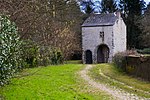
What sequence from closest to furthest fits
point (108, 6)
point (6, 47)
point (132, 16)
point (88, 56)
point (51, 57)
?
point (6, 47), point (51, 57), point (88, 56), point (132, 16), point (108, 6)

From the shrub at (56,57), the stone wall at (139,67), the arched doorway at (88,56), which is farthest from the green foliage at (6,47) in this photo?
the arched doorway at (88,56)

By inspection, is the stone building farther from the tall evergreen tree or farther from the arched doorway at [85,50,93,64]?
the tall evergreen tree

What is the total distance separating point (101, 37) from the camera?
1802 inches

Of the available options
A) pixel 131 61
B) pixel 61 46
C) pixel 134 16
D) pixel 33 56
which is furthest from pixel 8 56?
pixel 134 16

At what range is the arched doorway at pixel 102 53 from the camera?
46.5m

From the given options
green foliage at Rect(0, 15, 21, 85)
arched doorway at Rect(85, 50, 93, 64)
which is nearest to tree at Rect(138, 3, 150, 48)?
arched doorway at Rect(85, 50, 93, 64)

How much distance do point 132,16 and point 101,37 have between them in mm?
15403

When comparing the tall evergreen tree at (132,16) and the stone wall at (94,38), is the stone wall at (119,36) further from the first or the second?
the tall evergreen tree at (132,16)

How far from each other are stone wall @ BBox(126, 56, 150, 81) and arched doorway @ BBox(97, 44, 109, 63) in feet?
74.8

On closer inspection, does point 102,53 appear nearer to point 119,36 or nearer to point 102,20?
point 119,36

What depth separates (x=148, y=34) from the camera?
52469mm

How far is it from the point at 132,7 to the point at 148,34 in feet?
30.8

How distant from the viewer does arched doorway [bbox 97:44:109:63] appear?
46.5m

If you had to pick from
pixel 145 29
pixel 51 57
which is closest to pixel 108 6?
→ pixel 145 29
